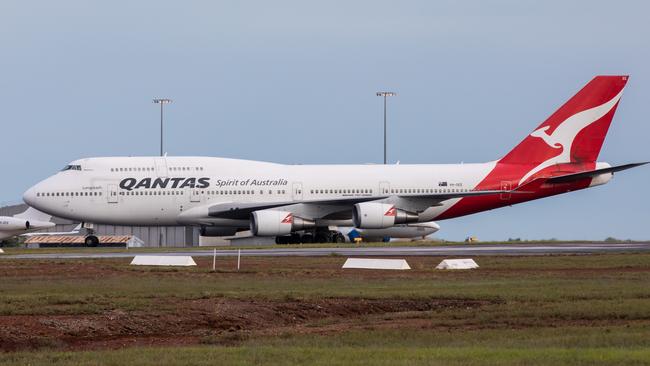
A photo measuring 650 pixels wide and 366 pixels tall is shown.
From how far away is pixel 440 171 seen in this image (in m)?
56.2

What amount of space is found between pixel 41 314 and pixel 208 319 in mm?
2888

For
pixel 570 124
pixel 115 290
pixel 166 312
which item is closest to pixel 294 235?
pixel 570 124

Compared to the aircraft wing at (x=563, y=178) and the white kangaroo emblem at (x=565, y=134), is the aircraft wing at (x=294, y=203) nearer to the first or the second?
the aircraft wing at (x=563, y=178)

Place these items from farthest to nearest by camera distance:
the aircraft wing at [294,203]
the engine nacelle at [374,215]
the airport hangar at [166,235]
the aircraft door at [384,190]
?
the airport hangar at [166,235] → the aircraft door at [384,190] → the aircraft wing at [294,203] → the engine nacelle at [374,215]

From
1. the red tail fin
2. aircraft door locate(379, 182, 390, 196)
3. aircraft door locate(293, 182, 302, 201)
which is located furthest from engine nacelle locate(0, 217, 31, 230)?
the red tail fin

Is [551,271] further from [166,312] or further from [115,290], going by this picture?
[166,312]

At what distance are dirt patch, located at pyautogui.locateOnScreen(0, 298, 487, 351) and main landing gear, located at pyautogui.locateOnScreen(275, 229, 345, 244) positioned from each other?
32.6 m

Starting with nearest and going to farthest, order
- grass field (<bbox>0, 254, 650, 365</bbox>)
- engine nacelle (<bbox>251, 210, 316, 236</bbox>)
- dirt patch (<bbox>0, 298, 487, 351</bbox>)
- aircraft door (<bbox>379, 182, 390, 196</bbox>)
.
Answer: grass field (<bbox>0, 254, 650, 365</bbox>) → dirt patch (<bbox>0, 298, 487, 351</bbox>) → engine nacelle (<bbox>251, 210, 316, 236</bbox>) → aircraft door (<bbox>379, 182, 390, 196</bbox>)

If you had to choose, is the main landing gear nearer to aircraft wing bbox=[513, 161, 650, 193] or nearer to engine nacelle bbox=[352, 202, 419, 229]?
engine nacelle bbox=[352, 202, 419, 229]

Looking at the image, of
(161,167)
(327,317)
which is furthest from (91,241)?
(327,317)

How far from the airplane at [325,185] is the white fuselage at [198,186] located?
1.8 inches

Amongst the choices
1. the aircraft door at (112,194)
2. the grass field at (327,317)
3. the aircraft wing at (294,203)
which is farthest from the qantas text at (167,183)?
the grass field at (327,317)

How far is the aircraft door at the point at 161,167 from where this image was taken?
54906 millimetres

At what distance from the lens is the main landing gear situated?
5631cm
